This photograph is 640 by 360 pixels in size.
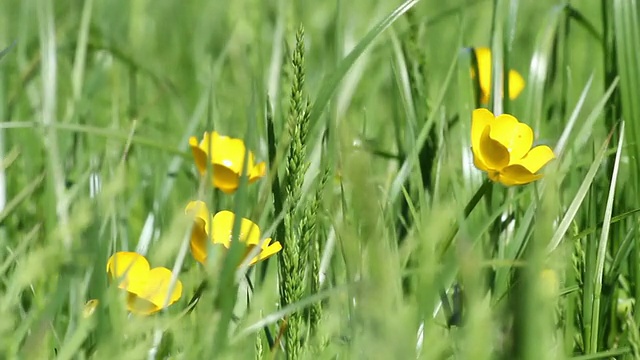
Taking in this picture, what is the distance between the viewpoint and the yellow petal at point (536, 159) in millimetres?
1234

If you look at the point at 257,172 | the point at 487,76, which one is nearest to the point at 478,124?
the point at 257,172

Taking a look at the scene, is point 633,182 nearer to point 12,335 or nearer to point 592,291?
point 592,291

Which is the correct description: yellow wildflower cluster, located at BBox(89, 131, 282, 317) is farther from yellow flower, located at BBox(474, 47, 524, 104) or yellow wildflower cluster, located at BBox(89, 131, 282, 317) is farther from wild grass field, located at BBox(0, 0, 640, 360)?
yellow flower, located at BBox(474, 47, 524, 104)

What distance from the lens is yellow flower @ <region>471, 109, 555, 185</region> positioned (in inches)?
46.3

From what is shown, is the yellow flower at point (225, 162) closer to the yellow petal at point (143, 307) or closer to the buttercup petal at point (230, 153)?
the buttercup petal at point (230, 153)

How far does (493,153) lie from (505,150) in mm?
16

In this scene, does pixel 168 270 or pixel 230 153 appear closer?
pixel 168 270

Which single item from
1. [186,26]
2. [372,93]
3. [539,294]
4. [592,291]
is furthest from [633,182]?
[186,26]

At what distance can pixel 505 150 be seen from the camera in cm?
117

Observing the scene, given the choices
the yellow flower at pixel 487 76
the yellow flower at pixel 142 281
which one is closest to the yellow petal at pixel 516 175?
the yellow flower at pixel 142 281

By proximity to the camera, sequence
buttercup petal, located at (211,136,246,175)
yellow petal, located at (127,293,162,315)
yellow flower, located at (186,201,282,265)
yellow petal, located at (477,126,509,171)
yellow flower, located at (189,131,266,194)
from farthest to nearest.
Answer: buttercup petal, located at (211,136,246,175), yellow flower, located at (189,131,266,194), yellow petal, located at (477,126,509,171), yellow flower, located at (186,201,282,265), yellow petal, located at (127,293,162,315)

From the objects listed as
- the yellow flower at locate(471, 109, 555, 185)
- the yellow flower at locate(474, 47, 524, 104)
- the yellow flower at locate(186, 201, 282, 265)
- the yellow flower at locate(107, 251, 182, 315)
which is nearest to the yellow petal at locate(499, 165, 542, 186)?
the yellow flower at locate(471, 109, 555, 185)

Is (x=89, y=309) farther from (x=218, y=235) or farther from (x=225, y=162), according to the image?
(x=225, y=162)

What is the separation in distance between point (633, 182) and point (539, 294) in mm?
798
